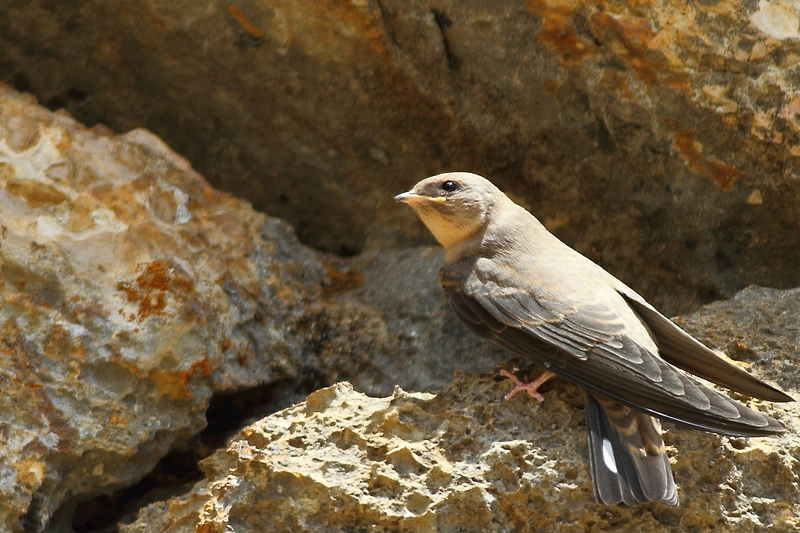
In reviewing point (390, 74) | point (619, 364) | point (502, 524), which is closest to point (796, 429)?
point (619, 364)

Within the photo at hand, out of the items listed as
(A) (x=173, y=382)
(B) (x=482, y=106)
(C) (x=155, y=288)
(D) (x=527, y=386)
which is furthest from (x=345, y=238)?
(D) (x=527, y=386)

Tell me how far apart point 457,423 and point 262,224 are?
131cm

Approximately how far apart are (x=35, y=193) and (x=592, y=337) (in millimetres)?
1893

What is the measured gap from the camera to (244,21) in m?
3.76

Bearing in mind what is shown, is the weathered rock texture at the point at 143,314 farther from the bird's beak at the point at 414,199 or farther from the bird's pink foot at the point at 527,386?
the bird's pink foot at the point at 527,386

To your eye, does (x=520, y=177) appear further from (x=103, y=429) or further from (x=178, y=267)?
(x=103, y=429)

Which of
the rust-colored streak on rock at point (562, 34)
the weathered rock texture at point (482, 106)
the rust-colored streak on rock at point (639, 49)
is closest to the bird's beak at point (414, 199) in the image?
the weathered rock texture at point (482, 106)

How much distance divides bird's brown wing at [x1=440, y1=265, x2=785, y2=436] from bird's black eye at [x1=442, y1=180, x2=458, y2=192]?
0.36 metres

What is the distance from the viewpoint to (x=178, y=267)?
10.8ft

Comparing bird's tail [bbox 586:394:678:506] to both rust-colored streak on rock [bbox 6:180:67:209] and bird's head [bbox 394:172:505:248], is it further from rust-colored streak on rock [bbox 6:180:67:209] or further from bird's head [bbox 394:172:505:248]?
rust-colored streak on rock [bbox 6:180:67:209]

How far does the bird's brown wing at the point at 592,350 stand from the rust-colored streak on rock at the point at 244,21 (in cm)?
128

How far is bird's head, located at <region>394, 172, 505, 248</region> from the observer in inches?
139

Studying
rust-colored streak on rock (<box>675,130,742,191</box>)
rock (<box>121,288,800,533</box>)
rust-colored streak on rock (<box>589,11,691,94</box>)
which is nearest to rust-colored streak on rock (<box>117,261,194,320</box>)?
rock (<box>121,288,800,533</box>)

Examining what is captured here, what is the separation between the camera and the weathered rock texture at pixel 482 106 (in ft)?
10.9
